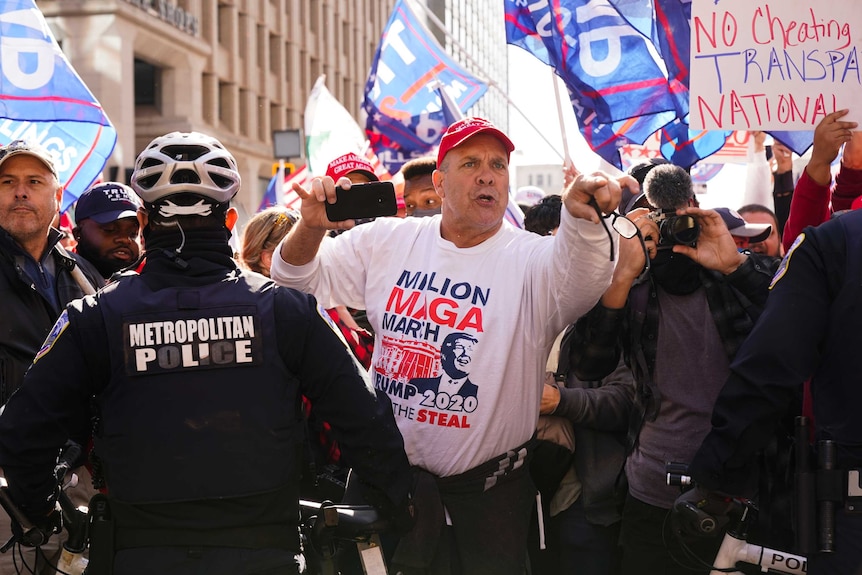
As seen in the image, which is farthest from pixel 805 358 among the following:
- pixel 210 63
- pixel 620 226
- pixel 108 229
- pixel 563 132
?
pixel 210 63

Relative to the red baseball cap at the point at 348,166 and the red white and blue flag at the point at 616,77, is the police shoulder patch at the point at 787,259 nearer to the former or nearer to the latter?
the red white and blue flag at the point at 616,77

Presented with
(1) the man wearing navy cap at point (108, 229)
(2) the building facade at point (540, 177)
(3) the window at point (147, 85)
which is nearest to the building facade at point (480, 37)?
(2) the building facade at point (540, 177)

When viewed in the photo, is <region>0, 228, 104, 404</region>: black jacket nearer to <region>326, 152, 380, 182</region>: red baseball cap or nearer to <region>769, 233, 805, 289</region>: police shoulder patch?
<region>326, 152, 380, 182</region>: red baseball cap

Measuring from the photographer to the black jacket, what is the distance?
2.20 metres

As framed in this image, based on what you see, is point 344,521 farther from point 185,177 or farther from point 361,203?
point 361,203

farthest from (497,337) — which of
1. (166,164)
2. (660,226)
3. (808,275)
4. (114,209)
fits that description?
(114,209)

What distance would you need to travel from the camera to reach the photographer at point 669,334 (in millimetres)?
A: 3920

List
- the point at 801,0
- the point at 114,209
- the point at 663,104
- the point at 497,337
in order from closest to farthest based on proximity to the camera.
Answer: the point at 497,337 < the point at 801,0 < the point at 114,209 < the point at 663,104

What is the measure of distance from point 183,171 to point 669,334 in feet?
6.51

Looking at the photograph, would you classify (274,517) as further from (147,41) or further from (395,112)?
(147,41)

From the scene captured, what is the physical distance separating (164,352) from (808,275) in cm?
194

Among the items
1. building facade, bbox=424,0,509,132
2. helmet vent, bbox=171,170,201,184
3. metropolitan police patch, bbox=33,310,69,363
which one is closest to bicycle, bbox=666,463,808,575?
helmet vent, bbox=171,170,201,184

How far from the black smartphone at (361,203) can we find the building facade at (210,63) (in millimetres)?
19866

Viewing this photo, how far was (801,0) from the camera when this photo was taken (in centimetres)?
456
